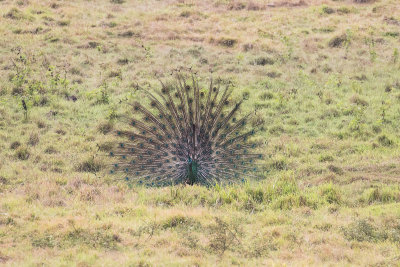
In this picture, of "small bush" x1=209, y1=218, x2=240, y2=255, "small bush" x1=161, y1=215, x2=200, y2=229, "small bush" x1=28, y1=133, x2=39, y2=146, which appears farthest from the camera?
"small bush" x1=28, y1=133, x2=39, y2=146

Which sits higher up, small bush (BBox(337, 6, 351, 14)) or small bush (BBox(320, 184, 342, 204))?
small bush (BBox(337, 6, 351, 14))

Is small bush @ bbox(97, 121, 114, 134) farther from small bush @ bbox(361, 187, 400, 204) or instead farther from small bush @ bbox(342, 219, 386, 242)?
small bush @ bbox(342, 219, 386, 242)

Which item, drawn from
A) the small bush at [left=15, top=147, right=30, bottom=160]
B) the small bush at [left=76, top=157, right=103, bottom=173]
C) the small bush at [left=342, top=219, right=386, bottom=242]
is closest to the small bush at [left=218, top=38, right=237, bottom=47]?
the small bush at [left=76, top=157, right=103, bottom=173]

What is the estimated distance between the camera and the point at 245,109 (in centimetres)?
1312

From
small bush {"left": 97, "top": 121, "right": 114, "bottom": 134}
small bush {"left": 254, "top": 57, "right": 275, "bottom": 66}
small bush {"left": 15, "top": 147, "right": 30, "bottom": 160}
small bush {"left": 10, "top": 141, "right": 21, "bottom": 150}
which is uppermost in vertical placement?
small bush {"left": 254, "top": 57, "right": 275, "bottom": 66}

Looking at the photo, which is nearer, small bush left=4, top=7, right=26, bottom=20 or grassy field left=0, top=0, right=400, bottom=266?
grassy field left=0, top=0, right=400, bottom=266

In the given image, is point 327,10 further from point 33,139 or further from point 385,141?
point 33,139

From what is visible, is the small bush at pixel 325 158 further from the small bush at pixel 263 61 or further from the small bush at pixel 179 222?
the small bush at pixel 263 61

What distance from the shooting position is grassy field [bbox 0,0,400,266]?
272 inches

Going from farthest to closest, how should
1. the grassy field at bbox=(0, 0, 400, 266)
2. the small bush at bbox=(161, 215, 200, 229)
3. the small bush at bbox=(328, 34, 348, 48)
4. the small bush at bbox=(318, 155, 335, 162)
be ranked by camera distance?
the small bush at bbox=(328, 34, 348, 48) → the small bush at bbox=(318, 155, 335, 162) → the small bush at bbox=(161, 215, 200, 229) → the grassy field at bbox=(0, 0, 400, 266)

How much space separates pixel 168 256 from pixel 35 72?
10.2 m

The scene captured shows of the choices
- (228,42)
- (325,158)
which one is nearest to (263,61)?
(228,42)

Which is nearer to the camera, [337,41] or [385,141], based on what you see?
[385,141]

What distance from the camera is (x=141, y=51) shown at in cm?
1659
